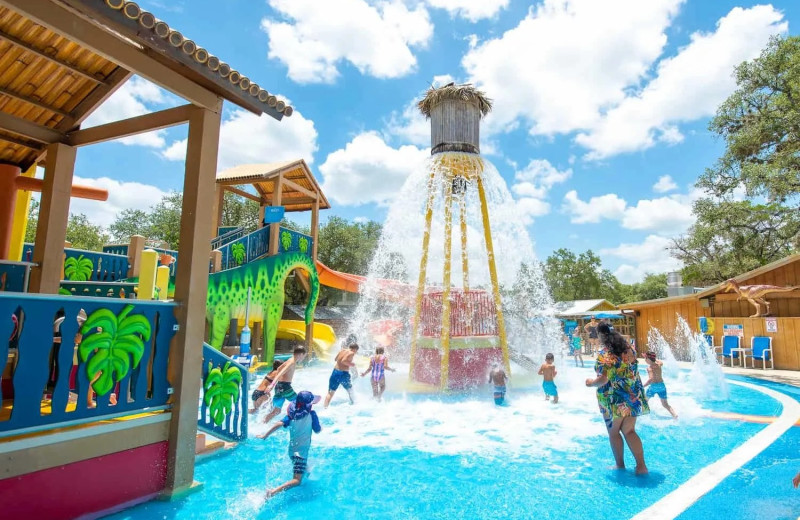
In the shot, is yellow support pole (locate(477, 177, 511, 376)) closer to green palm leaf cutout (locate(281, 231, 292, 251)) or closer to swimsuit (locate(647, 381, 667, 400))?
swimsuit (locate(647, 381, 667, 400))

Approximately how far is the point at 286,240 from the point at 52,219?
33.2ft

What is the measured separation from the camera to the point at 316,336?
21.5m

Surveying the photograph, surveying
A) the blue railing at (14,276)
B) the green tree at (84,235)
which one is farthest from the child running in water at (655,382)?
the green tree at (84,235)

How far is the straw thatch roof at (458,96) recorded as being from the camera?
10.7m

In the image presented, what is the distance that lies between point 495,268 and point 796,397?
780cm

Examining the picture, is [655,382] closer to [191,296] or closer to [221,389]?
[221,389]

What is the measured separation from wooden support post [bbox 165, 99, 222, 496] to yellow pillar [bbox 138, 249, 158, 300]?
1146mm

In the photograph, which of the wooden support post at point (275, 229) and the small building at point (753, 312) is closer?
the wooden support post at point (275, 229)

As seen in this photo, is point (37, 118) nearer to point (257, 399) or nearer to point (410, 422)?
point (257, 399)

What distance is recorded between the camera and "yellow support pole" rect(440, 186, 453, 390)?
10555 mm

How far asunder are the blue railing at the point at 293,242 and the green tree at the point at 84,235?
23464 millimetres

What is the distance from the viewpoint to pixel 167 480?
4.43 metres

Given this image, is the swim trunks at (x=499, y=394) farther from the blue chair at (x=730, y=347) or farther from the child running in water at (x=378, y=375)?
the blue chair at (x=730, y=347)

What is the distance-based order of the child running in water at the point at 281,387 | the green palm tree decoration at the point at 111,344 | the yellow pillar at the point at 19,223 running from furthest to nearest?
the yellow pillar at the point at 19,223, the child running in water at the point at 281,387, the green palm tree decoration at the point at 111,344
